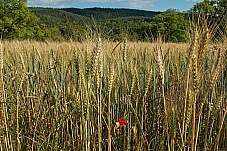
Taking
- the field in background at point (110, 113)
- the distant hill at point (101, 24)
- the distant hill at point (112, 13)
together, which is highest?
the distant hill at point (112, 13)

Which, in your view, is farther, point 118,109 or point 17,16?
point 17,16

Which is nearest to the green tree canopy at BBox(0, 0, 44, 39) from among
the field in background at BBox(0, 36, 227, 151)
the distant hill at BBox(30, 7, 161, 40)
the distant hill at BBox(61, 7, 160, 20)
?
the distant hill at BBox(61, 7, 160, 20)

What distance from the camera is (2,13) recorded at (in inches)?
832

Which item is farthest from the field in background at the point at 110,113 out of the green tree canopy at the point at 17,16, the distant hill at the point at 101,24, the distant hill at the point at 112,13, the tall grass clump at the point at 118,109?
the green tree canopy at the point at 17,16

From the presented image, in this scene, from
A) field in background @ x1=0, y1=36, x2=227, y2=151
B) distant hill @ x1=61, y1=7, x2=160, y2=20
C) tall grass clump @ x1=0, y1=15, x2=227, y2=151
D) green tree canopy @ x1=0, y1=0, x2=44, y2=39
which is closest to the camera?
tall grass clump @ x1=0, y1=15, x2=227, y2=151

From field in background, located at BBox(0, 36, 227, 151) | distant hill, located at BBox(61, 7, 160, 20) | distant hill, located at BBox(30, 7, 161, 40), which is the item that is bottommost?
field in background, located at BBox(0, 36, 227, 151)

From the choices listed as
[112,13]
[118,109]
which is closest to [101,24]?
[118,109]

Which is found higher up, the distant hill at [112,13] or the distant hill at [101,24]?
the distant hill at [112,13]

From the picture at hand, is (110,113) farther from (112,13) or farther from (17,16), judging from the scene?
(17,16)

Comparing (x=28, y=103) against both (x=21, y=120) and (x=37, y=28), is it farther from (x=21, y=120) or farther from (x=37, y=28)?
(x=37, y=28)

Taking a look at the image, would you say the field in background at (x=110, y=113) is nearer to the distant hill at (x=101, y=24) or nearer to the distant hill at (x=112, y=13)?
the distant hill at (x=101, y=24)

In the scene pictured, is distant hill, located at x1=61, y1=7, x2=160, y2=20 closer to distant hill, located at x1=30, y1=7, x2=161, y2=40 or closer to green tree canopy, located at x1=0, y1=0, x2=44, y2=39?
distant hill, located at x1=30, y1=7, x2=161, y2=40

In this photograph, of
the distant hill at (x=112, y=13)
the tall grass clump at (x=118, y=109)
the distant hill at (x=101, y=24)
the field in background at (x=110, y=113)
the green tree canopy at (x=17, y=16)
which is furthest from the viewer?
the green tree canopy at (x=17, y=16)

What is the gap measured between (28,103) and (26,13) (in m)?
22.4
